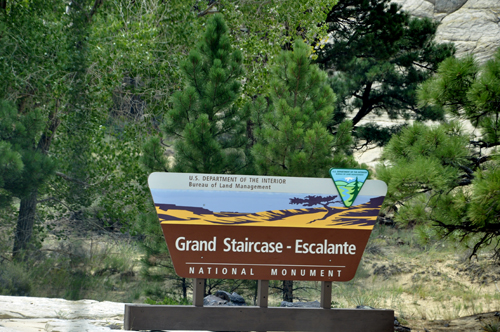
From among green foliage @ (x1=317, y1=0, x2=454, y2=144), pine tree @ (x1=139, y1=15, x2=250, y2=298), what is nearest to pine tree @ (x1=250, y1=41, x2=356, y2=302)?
pine tree @ (x1=139, y1=15, x2=250, y2=298)

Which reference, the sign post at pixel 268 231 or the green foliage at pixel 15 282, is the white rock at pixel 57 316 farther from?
the green foliage at pixel 15 282

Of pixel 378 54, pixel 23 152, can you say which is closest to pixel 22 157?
pixel 23 152

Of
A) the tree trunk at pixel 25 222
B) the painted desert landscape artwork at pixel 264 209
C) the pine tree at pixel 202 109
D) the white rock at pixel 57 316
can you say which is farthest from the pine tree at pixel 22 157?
the painted desert landscape artwork at pixel 264 209

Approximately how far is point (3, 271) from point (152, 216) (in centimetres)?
309

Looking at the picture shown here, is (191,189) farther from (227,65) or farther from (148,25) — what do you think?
(148,25)

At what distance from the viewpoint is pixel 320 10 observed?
991 centimetres

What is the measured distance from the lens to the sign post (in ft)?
13.5

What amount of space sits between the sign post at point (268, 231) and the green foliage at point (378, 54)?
834 cm

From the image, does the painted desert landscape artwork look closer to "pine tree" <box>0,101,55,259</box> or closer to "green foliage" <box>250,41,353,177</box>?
"green foliage" <box>250,41,353,177</box>

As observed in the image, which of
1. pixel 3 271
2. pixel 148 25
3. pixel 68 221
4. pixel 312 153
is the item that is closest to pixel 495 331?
pixel 312 153

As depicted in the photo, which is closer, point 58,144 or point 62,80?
point 62,80

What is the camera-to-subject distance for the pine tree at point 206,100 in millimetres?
6555

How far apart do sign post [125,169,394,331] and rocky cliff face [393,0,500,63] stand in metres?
24.7

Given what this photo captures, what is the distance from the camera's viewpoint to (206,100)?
665cm
